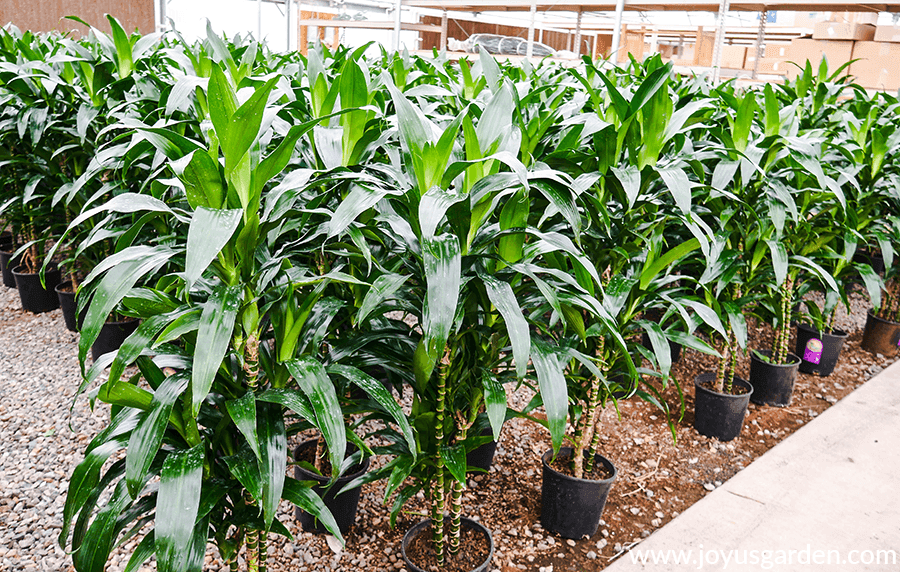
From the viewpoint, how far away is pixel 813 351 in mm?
2680

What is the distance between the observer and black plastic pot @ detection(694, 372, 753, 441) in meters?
2.14

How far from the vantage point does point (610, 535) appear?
5.53 feet

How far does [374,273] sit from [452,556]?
0.65 m

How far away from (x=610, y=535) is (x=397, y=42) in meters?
8.56

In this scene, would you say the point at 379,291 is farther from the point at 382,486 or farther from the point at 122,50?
the point at 122,50

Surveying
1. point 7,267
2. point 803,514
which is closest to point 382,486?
point 803,514

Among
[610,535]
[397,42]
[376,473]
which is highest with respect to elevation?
[397,42]

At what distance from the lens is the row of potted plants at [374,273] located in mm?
913

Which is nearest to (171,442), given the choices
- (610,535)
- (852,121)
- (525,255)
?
(525,255)

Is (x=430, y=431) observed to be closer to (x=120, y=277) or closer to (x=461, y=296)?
(x=461, y=296)

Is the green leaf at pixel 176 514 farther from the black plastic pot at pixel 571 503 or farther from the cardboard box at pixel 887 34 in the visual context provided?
the cardboard box at pixel 887 34

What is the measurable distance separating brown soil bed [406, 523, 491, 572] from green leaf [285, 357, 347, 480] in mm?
582

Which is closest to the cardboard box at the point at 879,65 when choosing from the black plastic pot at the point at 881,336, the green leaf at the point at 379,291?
the black plastic pot at the point at 881,336

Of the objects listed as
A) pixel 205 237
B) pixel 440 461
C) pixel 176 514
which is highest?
pixel 205 237
